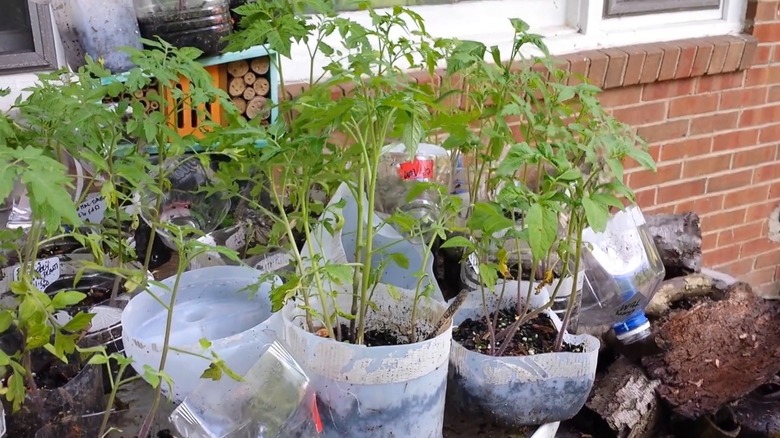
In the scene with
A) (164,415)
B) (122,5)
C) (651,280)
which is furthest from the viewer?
(651,280)

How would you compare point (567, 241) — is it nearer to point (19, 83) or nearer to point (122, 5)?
point (122, 5)

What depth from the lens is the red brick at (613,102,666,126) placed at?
9.55 ft

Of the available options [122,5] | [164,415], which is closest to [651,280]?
[164,415]

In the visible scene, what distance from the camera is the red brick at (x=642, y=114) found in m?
2.91

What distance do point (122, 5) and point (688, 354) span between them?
1.76 meters

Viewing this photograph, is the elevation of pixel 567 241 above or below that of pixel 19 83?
below

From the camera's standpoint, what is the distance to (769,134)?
3379 mm

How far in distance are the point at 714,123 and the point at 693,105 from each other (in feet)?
0.53

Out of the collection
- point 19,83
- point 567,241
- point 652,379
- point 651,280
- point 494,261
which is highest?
point 19,83

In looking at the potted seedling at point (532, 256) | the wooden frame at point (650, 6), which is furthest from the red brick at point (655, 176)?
the potted seedling at point (532, 256)

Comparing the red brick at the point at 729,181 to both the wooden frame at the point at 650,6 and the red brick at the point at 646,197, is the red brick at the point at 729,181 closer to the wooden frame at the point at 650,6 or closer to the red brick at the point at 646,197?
the red brick at the point at 646,197

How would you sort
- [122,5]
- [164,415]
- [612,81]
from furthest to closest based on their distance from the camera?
1. [612,81]
2. [122,5]
3. [164,415]

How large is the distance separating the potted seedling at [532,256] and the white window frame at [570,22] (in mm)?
1003

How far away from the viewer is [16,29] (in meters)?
1.69
